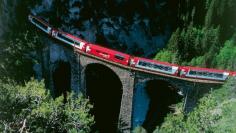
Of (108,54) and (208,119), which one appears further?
(108,54)

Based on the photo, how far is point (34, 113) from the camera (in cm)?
4619

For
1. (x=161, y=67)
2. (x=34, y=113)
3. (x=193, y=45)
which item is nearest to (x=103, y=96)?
(x=161, y=67)

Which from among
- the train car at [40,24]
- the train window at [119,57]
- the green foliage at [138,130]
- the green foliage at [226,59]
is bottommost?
the green foliage at [138,130]

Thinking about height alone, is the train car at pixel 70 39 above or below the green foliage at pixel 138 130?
above

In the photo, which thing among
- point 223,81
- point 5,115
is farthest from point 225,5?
point 5,115

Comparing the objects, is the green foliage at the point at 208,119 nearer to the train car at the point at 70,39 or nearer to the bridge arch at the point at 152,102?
the bridge arch at the point at 152,102

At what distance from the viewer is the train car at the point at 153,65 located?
55.6 metres

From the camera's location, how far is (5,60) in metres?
60.6

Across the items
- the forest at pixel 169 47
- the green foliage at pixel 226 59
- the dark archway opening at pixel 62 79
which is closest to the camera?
the forest at pixel 169 47

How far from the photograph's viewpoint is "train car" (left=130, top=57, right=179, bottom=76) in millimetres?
55625

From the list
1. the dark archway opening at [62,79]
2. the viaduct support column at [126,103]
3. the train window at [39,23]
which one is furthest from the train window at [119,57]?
the train window at [39,23]

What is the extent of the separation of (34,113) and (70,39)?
16319 millimetres

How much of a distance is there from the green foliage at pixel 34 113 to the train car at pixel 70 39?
34.4 feet

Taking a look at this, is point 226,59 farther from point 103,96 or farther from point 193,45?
point 103,96
